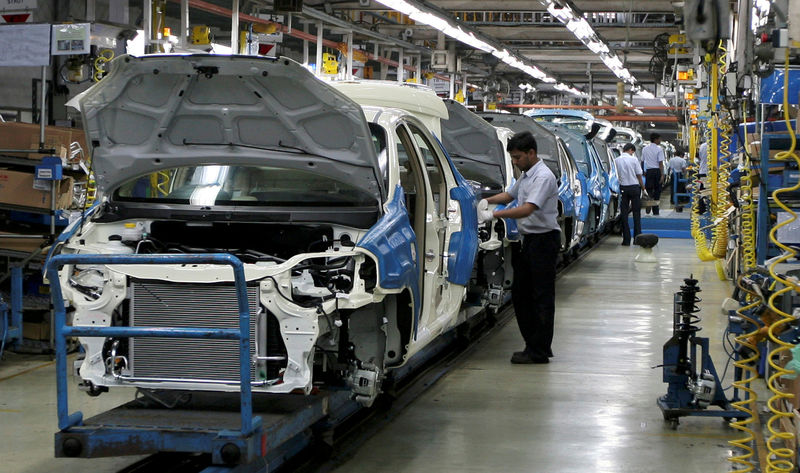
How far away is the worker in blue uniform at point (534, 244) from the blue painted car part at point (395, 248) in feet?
7.09

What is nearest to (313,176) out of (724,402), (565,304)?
(724,402)

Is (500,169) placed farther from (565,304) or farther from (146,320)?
(146,320)

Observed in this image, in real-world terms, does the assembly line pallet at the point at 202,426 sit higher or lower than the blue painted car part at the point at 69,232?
lower

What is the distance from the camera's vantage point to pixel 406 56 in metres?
27.2

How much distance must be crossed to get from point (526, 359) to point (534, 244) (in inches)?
36.6

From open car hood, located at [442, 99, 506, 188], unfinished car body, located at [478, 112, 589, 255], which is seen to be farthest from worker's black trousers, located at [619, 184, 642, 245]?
open car hood, located at [442, 99, 506, 188]

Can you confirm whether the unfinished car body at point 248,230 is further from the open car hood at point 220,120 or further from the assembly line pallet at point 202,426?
the assembly line pallet at point 202,426

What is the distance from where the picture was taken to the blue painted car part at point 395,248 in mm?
5129

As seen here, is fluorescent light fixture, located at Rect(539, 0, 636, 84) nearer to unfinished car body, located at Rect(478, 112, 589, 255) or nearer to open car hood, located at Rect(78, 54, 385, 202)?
unfinished car body, located at Rect(478, 112, 589, 255)

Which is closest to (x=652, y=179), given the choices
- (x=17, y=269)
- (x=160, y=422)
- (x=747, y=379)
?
(x=17, y=269)

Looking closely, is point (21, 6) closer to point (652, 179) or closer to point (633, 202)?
point (633, 202)

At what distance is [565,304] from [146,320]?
757 centimetres

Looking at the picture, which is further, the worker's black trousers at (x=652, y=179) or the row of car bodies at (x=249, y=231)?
the worker's black trousers at (x=652, y=179)

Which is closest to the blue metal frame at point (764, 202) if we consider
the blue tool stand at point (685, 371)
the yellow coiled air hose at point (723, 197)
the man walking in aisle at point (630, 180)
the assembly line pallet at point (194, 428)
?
the blue tool stand at point (685, 371)
